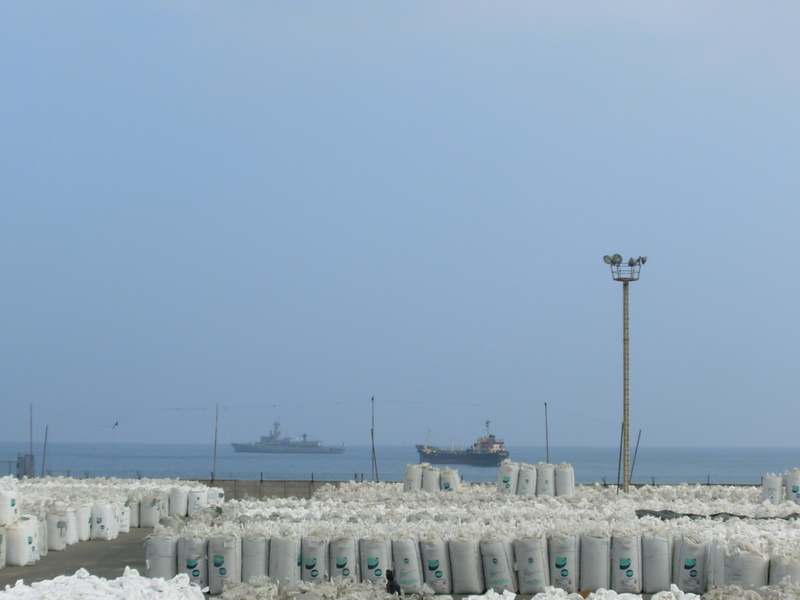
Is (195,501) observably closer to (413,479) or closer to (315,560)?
(413,479)

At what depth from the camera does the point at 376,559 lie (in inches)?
618

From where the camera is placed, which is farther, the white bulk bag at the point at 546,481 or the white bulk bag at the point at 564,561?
the white bulk bag at the point at 546,481

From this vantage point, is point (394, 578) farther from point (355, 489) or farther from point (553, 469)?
point (355, 489)

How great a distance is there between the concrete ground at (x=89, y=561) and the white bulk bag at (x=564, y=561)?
24.4 feet

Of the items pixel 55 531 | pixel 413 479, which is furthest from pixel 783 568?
Answer: pixel 55 531

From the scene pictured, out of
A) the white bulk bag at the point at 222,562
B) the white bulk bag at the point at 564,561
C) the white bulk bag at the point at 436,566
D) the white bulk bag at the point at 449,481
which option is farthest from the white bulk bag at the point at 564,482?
the white bulk bag at the point at 222,562

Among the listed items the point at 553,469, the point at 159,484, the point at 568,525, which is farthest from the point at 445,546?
the point at 159,484

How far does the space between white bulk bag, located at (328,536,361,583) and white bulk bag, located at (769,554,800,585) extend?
6125mm

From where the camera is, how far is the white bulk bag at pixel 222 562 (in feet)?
52.2

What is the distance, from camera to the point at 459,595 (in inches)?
625

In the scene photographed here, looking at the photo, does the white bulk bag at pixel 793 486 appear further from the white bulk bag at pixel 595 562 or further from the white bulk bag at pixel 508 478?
the white bulk bag at pixel 595 562

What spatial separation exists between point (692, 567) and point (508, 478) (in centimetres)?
771

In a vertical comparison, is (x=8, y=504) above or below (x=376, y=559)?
above

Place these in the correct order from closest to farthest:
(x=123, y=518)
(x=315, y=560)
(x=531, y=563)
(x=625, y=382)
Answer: (x=531, y=563) → (x=315, y=560) → (x=123, y=518) → (x=625, y=382)
